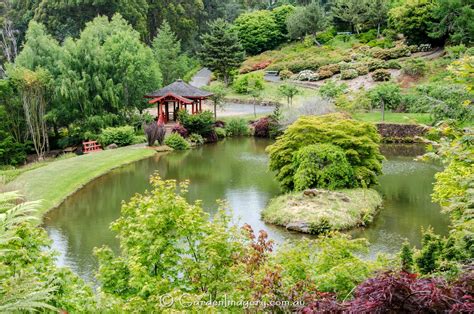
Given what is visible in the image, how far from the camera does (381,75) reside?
36.5m

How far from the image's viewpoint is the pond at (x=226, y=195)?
15.0 metres

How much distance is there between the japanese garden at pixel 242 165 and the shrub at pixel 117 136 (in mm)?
76

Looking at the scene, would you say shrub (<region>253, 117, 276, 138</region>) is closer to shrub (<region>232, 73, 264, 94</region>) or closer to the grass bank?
shrub (<region>232, 73, 264, 94</region>)

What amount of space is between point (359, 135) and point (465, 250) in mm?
11379

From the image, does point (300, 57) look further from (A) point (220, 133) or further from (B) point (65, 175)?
(B) point (65, 175)

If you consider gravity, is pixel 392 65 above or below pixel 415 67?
above

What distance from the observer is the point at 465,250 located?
7879 millimetres

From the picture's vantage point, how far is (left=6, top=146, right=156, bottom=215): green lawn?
1925cm

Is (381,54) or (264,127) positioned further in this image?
(381,54)

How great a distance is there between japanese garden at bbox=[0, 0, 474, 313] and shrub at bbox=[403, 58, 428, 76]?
16cm

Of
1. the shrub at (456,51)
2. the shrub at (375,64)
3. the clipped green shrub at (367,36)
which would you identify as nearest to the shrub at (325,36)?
the clipped green shrub at (367,36)

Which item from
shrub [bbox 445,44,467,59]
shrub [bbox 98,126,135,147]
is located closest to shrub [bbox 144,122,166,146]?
shrub [bbox 98,126,135,147]

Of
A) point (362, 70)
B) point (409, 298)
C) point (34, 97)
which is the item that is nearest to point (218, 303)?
point (409, 298)

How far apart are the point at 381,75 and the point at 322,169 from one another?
2051 cm
